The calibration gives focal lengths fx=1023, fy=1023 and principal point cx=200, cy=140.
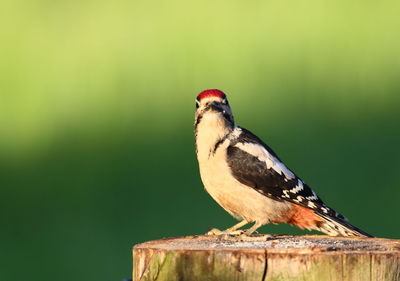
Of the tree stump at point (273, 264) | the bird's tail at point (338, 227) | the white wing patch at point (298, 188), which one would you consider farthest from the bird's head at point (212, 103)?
the tree stump at point (273, 264)

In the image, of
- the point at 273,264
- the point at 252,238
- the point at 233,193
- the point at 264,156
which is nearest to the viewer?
the point at 273,264

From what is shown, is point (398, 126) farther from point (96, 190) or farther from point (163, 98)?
point (96, 190)

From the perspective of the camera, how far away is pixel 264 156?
528 cm

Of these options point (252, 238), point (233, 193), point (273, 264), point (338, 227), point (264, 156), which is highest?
point (264, 156)

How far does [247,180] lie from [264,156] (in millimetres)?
182

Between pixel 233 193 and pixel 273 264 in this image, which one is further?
pixel 233 193

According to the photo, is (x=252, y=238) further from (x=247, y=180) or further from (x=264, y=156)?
(x=264, y=156)

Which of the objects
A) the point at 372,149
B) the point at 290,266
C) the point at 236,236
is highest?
the point at 372,149

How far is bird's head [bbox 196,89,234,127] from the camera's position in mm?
5219

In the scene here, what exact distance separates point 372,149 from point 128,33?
7.93 feet

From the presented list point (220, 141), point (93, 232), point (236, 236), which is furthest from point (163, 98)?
point (236, 236)

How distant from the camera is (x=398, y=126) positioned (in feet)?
28.1

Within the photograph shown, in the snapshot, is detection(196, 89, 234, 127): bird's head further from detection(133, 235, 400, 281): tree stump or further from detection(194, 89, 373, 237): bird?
detection(133, 235, 400, 281): tree stump

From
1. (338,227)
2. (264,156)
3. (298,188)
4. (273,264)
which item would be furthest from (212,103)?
(273,264)
